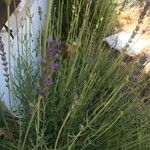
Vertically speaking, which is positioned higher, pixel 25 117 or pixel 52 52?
pixel 25 117

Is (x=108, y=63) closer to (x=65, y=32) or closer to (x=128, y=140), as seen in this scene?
(x=128, y=140)

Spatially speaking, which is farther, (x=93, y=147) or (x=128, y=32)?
(x=128, y=32)

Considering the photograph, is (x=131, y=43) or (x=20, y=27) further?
(x=131, y=43)

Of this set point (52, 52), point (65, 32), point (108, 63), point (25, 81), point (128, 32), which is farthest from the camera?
point (128, 32)

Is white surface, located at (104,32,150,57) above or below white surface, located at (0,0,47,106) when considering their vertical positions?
above

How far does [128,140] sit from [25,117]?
0.55 metres

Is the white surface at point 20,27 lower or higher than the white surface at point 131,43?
lower

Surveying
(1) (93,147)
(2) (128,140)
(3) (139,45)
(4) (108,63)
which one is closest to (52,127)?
(1) (93,147)

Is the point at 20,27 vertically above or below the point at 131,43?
below

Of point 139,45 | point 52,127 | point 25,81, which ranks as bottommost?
point 52,127

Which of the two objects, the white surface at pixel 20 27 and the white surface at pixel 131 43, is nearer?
the white surface at pixel 20 27

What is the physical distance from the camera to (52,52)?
1287 millimetres

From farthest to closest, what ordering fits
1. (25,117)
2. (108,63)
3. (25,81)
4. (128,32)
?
(128,32), (108,63), (25,81), (25,117)

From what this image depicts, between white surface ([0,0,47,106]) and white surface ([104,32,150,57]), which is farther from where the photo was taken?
white surface ([104,32,150,57])
